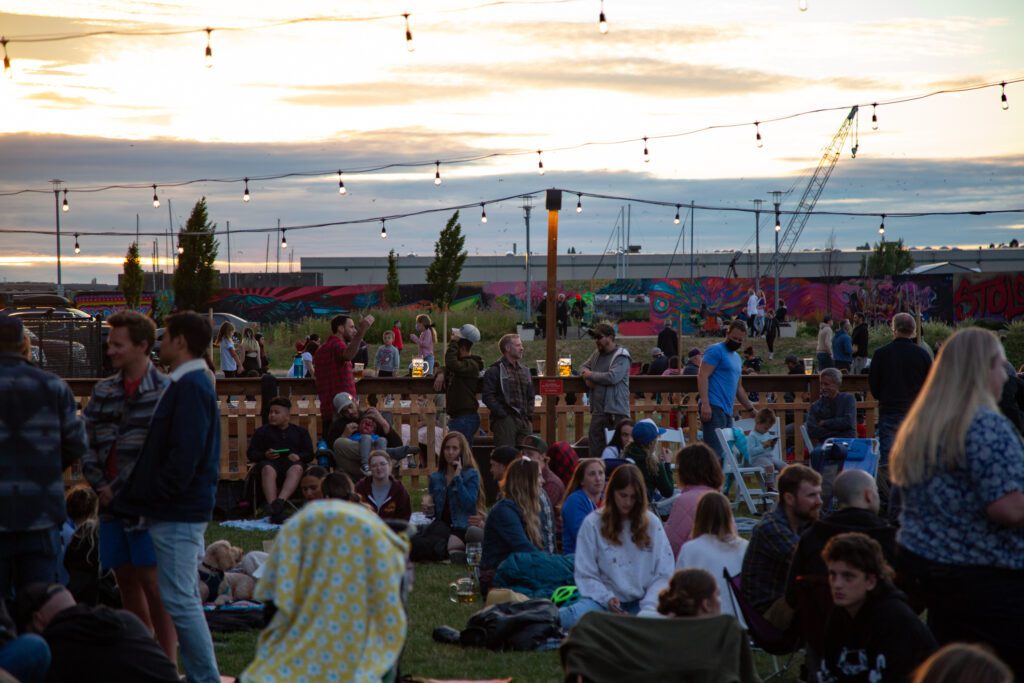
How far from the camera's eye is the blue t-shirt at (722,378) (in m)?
11.8

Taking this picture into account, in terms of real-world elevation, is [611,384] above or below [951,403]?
below

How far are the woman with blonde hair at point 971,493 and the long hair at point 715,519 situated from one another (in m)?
2.23

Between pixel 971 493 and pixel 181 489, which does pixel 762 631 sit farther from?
pixel 181 489

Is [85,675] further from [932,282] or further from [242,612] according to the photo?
[932,282]

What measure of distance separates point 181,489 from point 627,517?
2689 millimetres

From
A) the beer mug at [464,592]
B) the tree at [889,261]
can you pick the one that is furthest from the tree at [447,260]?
the beer mug at [464,592]

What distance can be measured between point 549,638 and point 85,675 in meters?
3.22

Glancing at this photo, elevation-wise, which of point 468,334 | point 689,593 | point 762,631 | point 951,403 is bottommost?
point 762,631

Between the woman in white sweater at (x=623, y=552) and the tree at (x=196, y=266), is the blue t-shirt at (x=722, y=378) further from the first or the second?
the tree at (x=196, y=266)

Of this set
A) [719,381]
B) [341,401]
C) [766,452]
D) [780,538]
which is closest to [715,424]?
[719,381]

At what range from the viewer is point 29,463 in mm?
5289

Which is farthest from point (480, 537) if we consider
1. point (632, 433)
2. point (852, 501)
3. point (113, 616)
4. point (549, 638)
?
point (113, 616)

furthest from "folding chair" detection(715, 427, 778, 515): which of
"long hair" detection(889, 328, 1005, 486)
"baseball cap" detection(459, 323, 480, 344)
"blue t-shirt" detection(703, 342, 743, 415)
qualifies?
"long hair" detection(889, 328, 1005, 486)

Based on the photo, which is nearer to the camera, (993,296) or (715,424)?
(715,424)
